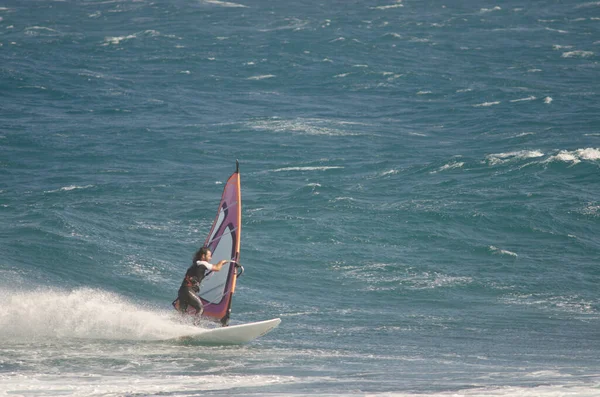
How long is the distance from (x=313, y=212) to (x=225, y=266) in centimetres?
1162

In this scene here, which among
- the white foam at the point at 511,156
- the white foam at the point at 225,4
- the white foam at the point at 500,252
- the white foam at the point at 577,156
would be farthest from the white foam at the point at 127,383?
the white foam at the point at 225,4

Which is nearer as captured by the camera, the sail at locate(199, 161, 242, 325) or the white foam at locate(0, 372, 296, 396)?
the white foam at locate(0, 372, 296, 396)

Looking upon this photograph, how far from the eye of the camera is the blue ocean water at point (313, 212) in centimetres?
1339

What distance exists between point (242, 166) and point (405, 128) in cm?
980

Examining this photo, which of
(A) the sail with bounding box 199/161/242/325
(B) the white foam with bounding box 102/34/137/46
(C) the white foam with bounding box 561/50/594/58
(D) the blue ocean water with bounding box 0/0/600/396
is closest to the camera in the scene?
(D) the blue ocean water with bounding box 0/0/600/396

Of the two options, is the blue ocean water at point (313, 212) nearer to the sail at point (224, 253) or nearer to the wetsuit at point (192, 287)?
the wetsuit at point (192, 287)

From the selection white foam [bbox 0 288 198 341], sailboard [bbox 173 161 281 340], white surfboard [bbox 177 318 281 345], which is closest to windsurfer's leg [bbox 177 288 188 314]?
sailboard [bbox 173 161 281 340]

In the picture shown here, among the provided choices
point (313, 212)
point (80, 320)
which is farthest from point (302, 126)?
point (80, 320)

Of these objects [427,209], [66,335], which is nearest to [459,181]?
[427,209]

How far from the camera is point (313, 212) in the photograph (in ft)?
86.6

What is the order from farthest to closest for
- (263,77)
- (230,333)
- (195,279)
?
1. (263,77)
2. (230,333)
3. (195,279)

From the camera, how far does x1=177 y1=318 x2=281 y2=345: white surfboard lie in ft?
46.9

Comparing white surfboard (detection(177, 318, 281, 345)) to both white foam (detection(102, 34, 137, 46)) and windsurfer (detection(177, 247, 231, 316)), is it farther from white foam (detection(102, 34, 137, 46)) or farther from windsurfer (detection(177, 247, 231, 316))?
white foam (detection(102, 34, 137, 46))

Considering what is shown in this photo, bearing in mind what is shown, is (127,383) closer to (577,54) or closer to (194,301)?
(194,301)
